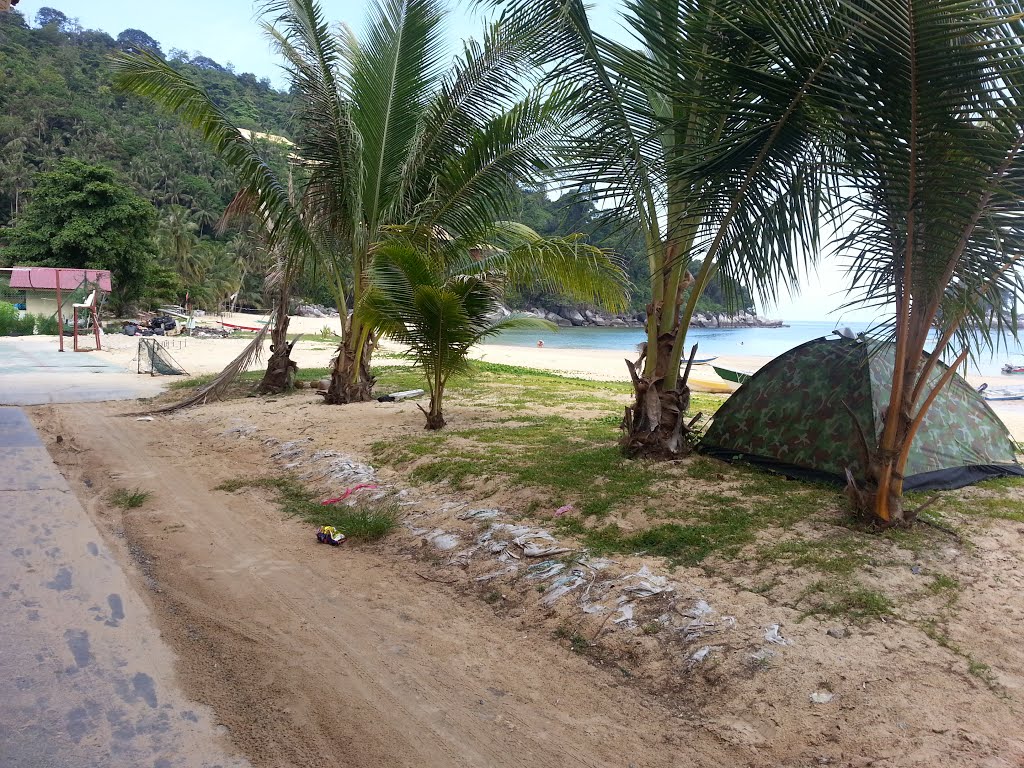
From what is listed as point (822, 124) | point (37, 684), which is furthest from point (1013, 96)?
point (37, 684)

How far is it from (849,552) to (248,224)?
1129 centimetres

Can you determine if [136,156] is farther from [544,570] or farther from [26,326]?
[544,570]

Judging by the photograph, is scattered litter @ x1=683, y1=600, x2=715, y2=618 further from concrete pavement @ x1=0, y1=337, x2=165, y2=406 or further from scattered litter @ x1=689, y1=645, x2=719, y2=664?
concrete pavement @ x1=0, y1=337, x2=165, y2=406

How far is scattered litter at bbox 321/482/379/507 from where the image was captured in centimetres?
692

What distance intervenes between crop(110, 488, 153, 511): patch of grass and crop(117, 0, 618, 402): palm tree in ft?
12.6

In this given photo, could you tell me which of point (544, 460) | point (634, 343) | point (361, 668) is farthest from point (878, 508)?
point (634, 343)

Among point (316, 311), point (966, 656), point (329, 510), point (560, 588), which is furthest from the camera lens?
point (316, 311)

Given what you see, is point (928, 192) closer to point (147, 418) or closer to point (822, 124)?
point (822, 124)

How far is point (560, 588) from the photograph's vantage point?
4.68 meters

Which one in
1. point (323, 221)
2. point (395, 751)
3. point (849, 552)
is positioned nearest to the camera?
point (395, 751)

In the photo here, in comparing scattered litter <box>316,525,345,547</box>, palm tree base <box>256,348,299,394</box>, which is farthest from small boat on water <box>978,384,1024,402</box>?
scattered litter <box>316,525,345,547</box>

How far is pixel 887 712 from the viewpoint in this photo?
325 centimetres

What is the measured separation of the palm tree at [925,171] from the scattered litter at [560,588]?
196 cm

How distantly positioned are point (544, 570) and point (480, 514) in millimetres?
1130
